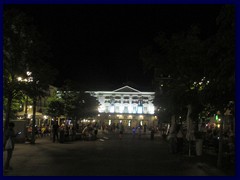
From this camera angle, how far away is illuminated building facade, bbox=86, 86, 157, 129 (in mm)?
144250

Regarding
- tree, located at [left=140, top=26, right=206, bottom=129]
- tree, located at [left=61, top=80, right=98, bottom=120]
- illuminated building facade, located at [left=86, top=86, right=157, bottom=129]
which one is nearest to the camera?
tree, located at [left=140, top=26, right=206, bottom=129]

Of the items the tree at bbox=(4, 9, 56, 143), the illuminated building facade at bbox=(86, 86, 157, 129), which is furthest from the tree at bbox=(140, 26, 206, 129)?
the illuminated building facade at bbox=(86, 86, 157, 129)

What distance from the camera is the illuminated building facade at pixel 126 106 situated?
473ft

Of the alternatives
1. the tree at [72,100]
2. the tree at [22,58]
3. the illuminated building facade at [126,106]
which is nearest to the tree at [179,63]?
the tree at [22,58]

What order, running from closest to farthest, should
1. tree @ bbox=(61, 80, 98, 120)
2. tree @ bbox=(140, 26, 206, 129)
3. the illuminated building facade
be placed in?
tree @ bbox=(140, 26, 206, 129) < tree @ bbox=(61, 80, 98, 120) < the illuminated building facade

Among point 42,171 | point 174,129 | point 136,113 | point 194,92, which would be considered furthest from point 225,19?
point 136,113

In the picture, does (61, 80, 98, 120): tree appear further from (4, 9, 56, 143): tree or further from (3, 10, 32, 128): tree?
(3, 10, 32, 128): tree

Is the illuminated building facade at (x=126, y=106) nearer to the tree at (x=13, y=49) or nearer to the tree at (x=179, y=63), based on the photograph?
the tree at (x=179, y=63)

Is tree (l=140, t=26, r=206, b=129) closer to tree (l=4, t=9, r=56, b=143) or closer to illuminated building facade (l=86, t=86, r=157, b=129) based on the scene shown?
tree (l=4, t=9, r=56, b=143)

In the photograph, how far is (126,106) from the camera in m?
148

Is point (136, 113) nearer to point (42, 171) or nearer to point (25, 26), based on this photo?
point (25, 26)

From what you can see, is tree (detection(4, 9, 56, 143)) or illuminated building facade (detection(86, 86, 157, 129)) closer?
tree (detection(4, 9, 56, 143))

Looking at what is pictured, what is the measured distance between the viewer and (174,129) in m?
27.7

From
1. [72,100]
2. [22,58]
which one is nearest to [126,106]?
[72,100]
